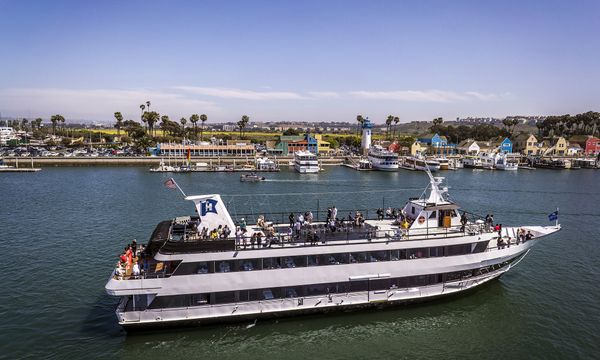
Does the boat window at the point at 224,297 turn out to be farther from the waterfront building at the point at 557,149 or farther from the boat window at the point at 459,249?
the waterfront building at the point at 557,149

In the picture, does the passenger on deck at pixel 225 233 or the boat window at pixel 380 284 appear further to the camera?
the boat window at pixel 380 284

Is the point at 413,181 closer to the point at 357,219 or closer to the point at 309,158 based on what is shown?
the point at 309,158

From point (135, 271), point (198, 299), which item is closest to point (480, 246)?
point (198, 299)

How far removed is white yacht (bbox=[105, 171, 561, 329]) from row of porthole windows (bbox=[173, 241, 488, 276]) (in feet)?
0.14

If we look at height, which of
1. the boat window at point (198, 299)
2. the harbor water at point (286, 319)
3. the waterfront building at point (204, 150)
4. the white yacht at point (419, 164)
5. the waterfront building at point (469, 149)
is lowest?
the harbor water at point (286, 319)

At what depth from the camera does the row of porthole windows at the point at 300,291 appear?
1683 cm

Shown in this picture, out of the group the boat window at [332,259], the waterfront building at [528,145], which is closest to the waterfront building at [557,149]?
the waterfront building at [528,145]

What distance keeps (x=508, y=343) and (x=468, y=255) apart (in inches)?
168

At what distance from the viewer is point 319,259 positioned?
1819cm

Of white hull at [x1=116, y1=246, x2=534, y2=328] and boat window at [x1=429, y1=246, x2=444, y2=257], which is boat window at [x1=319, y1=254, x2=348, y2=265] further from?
boat window at [x1=429, y1=246, x2=444, y2=257]

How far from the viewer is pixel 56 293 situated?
20641 mm

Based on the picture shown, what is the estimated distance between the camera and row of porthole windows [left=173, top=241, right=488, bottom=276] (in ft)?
55.9

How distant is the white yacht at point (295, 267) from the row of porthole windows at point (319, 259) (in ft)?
0.14

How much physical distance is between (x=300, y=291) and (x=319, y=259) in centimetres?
166
